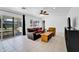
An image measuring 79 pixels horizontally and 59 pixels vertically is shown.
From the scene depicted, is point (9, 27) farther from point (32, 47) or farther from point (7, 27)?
point (32, 47)

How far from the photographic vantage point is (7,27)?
34.2ft

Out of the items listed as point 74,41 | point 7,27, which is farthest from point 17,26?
point 74,41

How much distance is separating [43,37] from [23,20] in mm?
5026

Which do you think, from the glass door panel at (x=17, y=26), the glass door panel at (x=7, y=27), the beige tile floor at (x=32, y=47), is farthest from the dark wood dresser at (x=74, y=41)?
the glass door panel at (x=17, y=26)

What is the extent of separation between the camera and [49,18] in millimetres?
15719

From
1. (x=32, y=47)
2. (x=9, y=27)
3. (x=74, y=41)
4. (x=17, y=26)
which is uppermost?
(x=17, y=26)

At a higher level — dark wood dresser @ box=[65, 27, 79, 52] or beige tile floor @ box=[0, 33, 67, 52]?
dark wood dresser @ box=[65, 27, 79, 52]

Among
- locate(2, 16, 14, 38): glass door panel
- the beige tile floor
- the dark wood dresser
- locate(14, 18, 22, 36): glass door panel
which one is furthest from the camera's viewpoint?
locate(14, 18, 22, 36): glass door panel

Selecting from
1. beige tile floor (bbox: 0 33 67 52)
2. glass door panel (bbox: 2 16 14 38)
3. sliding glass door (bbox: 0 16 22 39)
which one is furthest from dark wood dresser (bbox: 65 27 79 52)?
glass door panel (bbox: 2 16 14 38)

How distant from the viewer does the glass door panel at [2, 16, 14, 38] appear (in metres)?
9.95

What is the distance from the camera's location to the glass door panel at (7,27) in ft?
32.7

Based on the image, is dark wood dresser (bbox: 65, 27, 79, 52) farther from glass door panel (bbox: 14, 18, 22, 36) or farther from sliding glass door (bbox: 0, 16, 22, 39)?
glass door panel (bbox: 14, 18, 22, 36)

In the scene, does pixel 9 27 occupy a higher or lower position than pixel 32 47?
higher

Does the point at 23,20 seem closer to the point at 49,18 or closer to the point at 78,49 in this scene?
the point at 49,18
